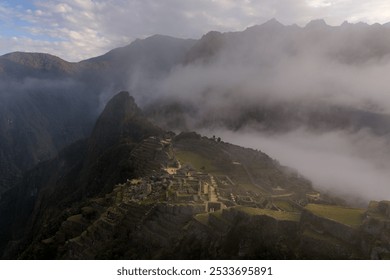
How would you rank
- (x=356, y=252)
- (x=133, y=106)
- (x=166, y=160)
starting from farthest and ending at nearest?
(x=133, y=106)
(x=166, y=160)
(x=356, y=252)

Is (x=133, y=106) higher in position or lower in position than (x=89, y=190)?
higher

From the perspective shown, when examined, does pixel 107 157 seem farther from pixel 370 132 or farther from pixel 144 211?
pixel 370 132

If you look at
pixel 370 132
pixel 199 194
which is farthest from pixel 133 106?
pixel 199 194

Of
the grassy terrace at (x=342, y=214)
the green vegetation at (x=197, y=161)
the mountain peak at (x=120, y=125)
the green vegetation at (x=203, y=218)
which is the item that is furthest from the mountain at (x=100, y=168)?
the grassy terrace at (x=342, y=214)

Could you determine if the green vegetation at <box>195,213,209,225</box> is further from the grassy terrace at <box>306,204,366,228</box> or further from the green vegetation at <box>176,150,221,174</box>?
the green vegetation at <box>176,150,221,174</box>

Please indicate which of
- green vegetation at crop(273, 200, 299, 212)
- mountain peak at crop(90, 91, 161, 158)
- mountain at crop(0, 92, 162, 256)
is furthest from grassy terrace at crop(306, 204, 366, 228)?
mountain peak at crop(90, 91, 161, 158)

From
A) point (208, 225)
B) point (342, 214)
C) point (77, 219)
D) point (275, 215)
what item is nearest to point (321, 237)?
point (342, 214)

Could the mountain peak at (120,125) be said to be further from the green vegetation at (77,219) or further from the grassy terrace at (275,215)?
the grassy terrace at (275,215)

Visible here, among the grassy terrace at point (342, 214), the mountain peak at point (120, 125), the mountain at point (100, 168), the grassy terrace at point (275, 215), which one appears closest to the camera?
the grassy terrace at point (342, 214)

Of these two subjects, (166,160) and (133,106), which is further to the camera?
(133,106)
